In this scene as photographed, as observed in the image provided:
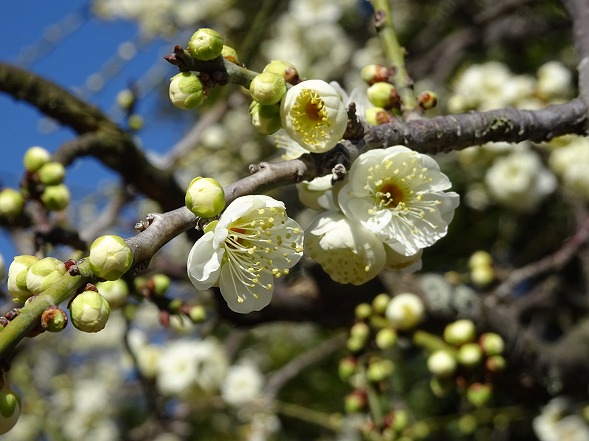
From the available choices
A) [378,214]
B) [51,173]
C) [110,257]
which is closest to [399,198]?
[378,214]

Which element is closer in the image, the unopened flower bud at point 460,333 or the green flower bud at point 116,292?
the green flower bud at point 116,292

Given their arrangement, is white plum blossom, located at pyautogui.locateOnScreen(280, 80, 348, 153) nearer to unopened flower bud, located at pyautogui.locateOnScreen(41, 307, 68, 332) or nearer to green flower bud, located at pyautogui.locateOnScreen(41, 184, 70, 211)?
unopened flower bud, located at pyautogui.locateOnScreen(41, 307, 68, 332)

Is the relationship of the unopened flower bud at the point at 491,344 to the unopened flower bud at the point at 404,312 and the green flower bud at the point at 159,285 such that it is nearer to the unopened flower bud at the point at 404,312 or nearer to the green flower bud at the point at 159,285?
the unopened flower bud at the point at 404,312

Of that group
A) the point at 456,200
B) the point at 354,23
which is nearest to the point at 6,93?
the point at 456,200

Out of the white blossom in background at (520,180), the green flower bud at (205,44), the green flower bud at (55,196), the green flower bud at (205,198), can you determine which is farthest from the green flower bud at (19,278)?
the white blossom in background at (520,180)

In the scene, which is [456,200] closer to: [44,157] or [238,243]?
[238,243]

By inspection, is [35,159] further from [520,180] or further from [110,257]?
[520,180]

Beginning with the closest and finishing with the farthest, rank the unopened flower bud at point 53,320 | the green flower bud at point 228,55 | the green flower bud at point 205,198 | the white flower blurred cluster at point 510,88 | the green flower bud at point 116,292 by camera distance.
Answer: the unopened flower bud at point 53,320 → the green flower bud at point 205,198 → the green flower bud at point 228,55 → the green flower bud at point 116,292 → the white flower blurred cluster at point 510,88
